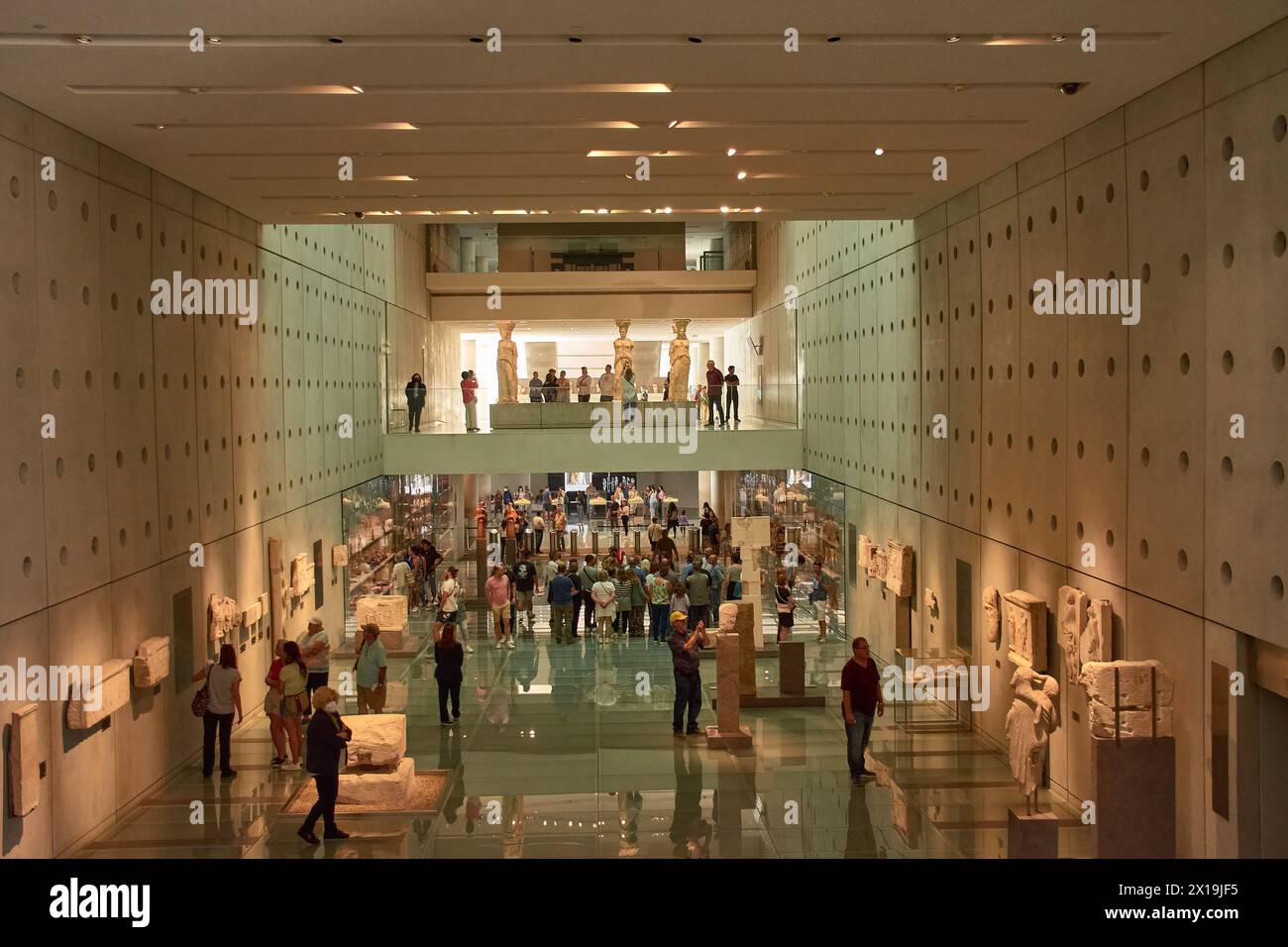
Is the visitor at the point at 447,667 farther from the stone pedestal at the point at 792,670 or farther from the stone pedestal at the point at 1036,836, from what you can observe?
the stone pedestal at the point at 1036,836

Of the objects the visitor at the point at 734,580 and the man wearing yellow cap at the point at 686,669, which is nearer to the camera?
the man wearing yellow cap at the point at 686,669

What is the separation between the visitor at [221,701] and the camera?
1195cm

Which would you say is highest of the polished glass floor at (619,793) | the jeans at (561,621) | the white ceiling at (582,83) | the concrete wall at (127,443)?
the white ceiling at (582,83)

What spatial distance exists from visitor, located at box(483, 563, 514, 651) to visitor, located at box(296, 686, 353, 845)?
8.95 metres

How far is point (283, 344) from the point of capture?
17547 mm

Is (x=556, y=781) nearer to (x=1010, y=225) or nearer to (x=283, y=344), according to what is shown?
(x=1010, y=225)

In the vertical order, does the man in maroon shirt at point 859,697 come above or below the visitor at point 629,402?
below

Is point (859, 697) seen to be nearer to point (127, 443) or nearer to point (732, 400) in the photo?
point (127, 443)

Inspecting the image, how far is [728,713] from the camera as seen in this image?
42.7ft

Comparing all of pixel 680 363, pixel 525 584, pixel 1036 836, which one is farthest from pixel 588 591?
pixel 1036 836

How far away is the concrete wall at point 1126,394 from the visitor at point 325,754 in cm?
673

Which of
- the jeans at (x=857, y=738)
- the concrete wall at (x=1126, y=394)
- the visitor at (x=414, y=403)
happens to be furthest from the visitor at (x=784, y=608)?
the visitor at (x=414, y=403)

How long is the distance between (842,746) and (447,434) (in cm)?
1389
